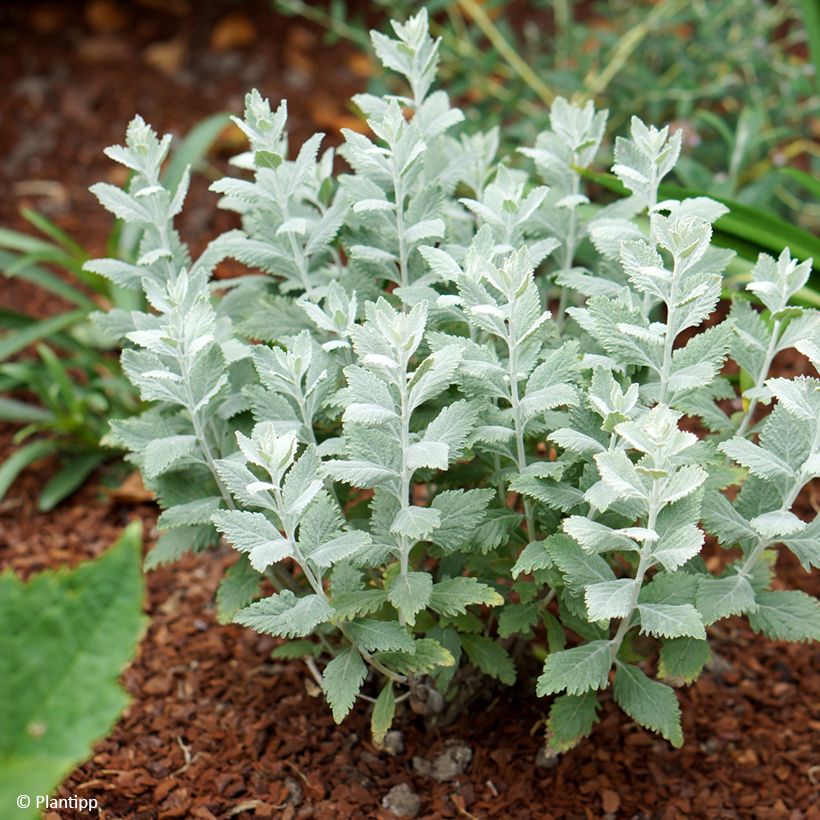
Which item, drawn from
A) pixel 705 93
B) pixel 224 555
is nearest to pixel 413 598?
pixel 224 555

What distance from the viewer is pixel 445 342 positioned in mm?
1476

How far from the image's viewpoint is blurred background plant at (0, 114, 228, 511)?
2.46 meters

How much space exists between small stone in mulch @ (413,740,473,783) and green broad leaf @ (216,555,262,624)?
0.39 m

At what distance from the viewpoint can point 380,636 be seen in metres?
1.47

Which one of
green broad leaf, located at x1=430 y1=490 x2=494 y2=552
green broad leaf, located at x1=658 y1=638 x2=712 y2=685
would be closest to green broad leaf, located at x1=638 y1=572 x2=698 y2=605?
green broad leaf, located at x1=658 y1=638 x2=712 y2=685

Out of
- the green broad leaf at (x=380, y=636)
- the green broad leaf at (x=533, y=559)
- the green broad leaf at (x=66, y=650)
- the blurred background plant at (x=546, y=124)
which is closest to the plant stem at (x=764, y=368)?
the green broad leaf at (x=533, y=559)

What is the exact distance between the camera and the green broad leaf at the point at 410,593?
1.39 metres

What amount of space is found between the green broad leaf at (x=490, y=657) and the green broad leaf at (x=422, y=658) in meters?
0.09

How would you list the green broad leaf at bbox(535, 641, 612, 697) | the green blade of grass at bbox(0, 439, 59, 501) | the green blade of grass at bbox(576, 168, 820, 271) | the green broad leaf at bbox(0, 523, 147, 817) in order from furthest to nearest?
1. the green blade of grass at bbox(0, 439, 59, 501)
2. the green blade of grass at bbox(576, 168, 820, 271)
3. the green broad leaf at bbox(535, 641, 612, 697)
4. the green broad leaf at bbox(0, 523, 147, 817)

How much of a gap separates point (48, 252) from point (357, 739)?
1.39 meters

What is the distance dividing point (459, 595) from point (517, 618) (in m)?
0.14

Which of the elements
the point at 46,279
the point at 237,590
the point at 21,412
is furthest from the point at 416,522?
the point at 46,279

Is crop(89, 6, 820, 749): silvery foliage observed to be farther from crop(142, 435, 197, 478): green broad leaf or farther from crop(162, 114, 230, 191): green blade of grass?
crop(162, 114, 230, 191): green blade of grass

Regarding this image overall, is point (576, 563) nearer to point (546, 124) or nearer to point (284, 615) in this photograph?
point (284, 615)
